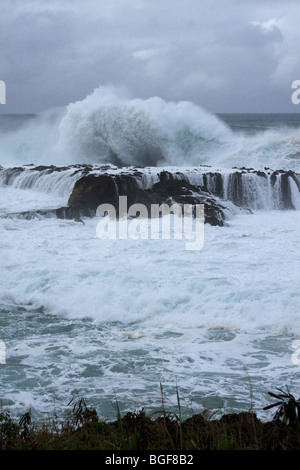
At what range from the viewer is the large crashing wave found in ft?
94.9

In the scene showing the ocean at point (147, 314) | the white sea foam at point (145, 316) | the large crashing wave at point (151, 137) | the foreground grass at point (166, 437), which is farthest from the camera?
the large crashing wave at point (151, 137)

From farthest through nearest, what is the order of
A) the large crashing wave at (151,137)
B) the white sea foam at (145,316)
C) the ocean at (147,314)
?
the large crashing wave at (151,137)
the white sea foam at (145,316)
the ocean at (147,314)

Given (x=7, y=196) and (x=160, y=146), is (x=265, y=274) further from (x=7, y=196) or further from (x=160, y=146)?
(x=160, y=146)

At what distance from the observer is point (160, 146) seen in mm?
29359

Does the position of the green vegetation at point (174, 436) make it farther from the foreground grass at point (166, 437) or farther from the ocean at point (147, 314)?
the ocean at point (147, 314)

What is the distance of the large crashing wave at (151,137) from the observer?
94.9 feet

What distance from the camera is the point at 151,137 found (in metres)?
29.4

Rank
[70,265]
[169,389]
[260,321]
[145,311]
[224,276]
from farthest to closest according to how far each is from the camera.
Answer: [70,265], [224,276], [145,311], [260,321], [169,389]

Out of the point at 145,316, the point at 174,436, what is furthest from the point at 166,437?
the point at 145,316

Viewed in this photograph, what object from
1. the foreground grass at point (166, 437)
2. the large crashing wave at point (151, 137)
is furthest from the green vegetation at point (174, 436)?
the large crashing wave at point (151, 137)

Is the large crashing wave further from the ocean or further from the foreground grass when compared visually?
the foreground grass

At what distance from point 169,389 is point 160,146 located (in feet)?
Result: 80.4

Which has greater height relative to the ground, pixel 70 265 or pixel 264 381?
pixel 70 265
